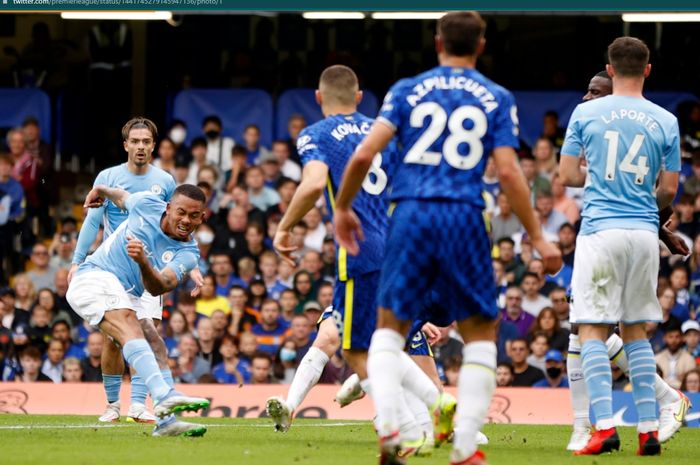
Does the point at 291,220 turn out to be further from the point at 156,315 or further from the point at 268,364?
the point at 268,364

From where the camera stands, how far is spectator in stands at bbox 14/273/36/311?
18.1m

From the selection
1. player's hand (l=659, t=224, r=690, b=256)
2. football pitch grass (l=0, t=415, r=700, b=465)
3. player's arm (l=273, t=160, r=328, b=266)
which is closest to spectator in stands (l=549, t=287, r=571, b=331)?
football pitch grass (l=0, t=415, r=700, b=465)

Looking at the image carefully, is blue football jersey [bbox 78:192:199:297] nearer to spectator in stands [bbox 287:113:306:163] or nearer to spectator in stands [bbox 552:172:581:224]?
spectator in stands [bbox 552:172:581:224]

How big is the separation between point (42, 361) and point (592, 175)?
10.1m

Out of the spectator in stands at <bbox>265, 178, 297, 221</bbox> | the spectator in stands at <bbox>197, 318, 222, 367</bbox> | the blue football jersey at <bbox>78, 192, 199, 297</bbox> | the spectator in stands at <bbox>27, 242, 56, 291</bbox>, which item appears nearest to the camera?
the blue football jersey at <bbox>78, 192, 199, 297</bbox>

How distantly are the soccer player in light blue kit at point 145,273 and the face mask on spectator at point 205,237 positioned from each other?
26.2ft

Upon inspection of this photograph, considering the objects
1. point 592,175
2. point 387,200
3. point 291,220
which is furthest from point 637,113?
point 291,220

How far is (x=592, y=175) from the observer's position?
8953 mm

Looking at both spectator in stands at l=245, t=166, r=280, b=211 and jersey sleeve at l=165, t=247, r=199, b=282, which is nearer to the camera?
jersey sleeve at l=165, t=247, r=199, b=282

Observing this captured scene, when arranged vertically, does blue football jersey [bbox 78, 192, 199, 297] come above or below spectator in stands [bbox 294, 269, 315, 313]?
above

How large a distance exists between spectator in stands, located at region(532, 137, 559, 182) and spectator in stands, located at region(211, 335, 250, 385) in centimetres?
490

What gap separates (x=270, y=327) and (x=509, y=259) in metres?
3.16

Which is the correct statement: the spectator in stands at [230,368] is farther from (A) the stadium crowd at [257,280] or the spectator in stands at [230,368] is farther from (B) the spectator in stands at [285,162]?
(B) the spectator in stands at [285,162]

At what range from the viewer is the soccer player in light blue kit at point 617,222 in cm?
881
